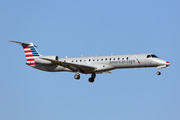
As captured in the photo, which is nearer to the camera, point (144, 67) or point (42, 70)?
point (144, 67)

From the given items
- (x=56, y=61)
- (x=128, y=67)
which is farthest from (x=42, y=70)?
(x=128, y=67)

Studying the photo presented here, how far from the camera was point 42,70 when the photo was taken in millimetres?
45500

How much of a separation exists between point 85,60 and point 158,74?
31.8 feet

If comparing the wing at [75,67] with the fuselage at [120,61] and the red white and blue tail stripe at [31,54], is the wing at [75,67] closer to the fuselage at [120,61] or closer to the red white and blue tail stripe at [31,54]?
the fuselage at [120,61]

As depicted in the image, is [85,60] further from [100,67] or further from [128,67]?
[128,67]

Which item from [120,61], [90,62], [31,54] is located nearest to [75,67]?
[90,62]

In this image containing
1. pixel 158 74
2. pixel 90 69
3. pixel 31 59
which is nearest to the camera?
pixel 158 74

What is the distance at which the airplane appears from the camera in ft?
133

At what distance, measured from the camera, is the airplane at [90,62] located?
40.5m

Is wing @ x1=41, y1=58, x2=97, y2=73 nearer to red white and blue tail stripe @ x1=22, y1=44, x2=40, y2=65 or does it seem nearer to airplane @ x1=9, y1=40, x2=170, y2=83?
airplane @ x1=9, y1=40, x2=170, y2=83

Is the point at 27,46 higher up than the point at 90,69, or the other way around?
the point at 27,46

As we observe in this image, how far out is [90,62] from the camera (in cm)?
4281

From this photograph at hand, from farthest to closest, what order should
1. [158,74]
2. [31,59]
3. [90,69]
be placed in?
[31,59] → [90,69] → [158,74]

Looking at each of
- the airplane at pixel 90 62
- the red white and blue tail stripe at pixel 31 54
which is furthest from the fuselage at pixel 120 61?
the red white and blue tail stripe at pixel 31 54
